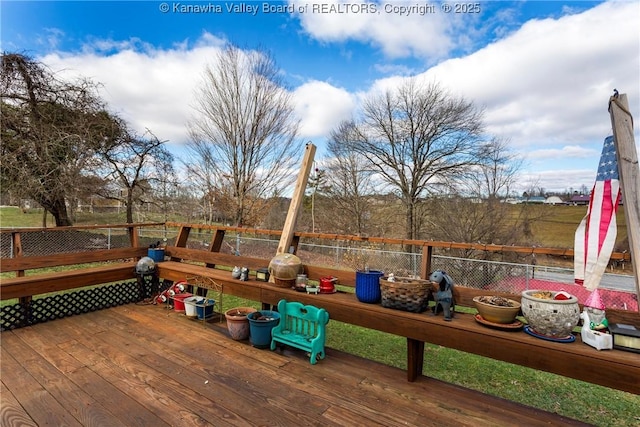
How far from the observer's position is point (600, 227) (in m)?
1.60

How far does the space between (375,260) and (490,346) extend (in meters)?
5.80

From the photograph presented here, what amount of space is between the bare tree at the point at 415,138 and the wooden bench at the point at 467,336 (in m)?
7.77

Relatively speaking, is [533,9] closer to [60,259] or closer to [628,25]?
[628,25]

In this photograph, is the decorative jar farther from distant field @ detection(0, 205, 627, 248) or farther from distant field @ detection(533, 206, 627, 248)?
distant field @ detection(533, 206, 627, 248)

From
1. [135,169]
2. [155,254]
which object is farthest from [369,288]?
[135,169]

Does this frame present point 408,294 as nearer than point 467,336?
No

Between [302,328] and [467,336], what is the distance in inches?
46.7

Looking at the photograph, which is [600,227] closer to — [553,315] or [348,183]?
[553,315]

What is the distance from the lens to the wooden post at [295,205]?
2979 mm

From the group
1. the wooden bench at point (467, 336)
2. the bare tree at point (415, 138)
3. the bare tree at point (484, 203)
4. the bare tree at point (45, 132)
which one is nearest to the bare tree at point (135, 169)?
the bare tree at point (45, 132)

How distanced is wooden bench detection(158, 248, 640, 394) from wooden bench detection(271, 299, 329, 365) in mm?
74

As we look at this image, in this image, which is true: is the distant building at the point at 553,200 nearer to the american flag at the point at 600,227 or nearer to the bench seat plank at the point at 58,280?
the american flag at the point at 600,227

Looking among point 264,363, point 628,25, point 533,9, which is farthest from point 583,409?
point 533,9

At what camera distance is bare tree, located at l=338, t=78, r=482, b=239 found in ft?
29.5
